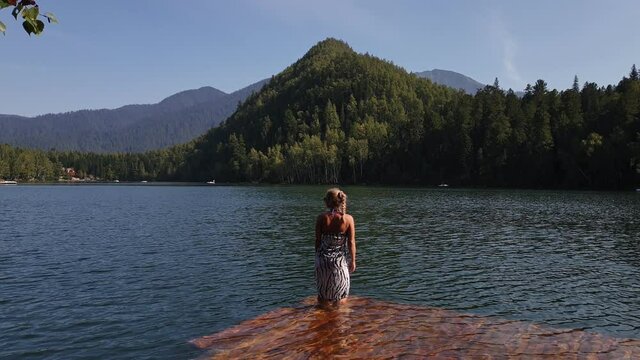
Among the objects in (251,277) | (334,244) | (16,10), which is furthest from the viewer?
(251,277)

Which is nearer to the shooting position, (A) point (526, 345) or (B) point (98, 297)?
(A) point (526, 345)

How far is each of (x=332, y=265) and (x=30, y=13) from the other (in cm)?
1250

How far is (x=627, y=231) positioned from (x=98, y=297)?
44.5 meters

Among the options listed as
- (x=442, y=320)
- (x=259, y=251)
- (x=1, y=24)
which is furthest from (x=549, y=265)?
(x=1, y=24)

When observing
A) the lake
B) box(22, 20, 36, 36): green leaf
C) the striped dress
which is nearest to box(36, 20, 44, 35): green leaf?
box(22, 20, 36, 36): green leaf

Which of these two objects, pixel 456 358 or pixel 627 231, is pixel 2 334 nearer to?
pixel 456 358

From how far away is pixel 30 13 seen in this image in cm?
473

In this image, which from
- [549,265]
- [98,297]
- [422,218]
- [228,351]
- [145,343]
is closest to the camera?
[228,351]

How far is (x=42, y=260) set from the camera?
3034 centimetres

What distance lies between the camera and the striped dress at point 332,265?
51.6 feet

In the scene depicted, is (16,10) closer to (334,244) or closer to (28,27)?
(28,27)

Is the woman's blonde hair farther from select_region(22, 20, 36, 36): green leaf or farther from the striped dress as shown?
select_region(22, 20, 36, 36): green leaf

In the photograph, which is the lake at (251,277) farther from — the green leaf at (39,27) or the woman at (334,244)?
the green leaf at (39,27)

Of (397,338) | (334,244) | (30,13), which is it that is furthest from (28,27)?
(397,338)
